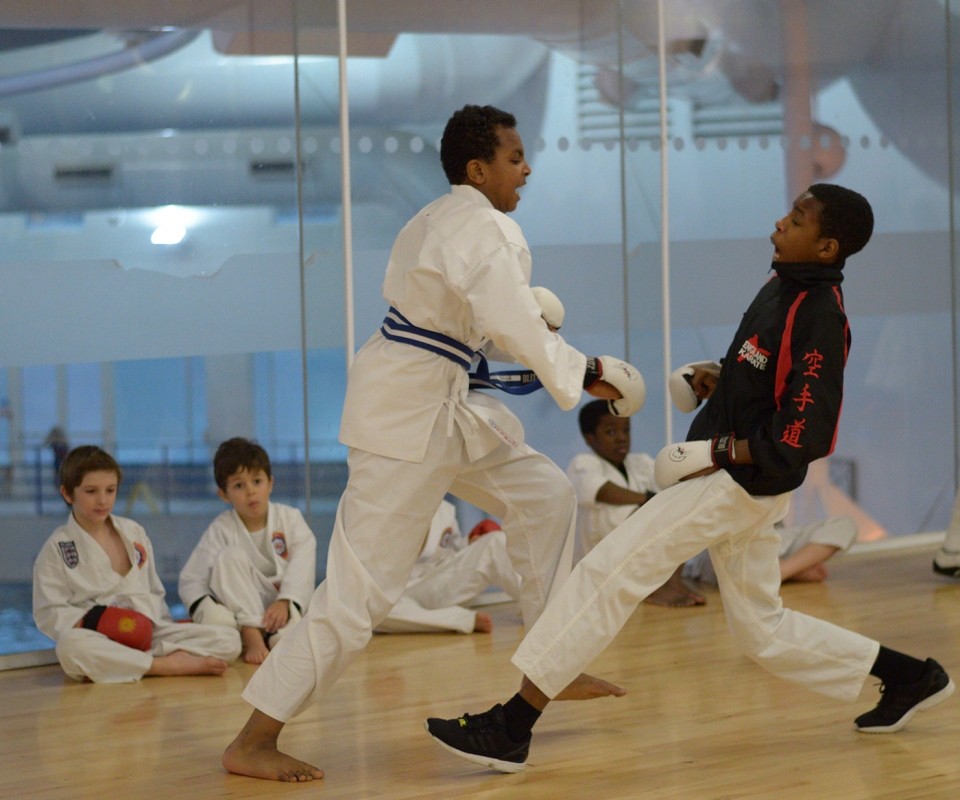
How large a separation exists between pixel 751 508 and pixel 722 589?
222mm

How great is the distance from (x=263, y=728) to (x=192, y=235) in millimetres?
2035

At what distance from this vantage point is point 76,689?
3357 millimetres

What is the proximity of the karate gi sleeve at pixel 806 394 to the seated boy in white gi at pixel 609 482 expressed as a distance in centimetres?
197

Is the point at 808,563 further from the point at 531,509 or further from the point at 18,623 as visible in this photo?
the point at 18,623

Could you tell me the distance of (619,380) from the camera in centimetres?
237

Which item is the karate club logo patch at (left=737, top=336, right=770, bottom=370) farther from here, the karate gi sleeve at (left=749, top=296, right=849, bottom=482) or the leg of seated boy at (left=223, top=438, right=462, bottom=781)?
the leg of seated boy at (left=223, top=438, right=462, bottom=781)

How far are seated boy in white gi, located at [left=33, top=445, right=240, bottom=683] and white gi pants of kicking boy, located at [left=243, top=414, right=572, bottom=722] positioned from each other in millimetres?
1167

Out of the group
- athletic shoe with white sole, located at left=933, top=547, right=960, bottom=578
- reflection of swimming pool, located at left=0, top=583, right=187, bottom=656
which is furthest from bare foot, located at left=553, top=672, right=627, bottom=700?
athletic shoe with white sole, located at left=933, top=547, right=960, bottom=578

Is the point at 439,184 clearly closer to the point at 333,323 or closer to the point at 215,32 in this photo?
the point at 333,323

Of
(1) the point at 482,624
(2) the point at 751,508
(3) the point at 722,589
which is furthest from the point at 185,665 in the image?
(2) the point at 751,508

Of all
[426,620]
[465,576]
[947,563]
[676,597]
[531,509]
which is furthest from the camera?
[947,563]

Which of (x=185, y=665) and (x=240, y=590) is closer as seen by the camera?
(x=185, y=665)

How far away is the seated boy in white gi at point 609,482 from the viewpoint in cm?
429

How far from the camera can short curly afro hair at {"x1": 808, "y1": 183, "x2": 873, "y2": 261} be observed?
2.35 meters
